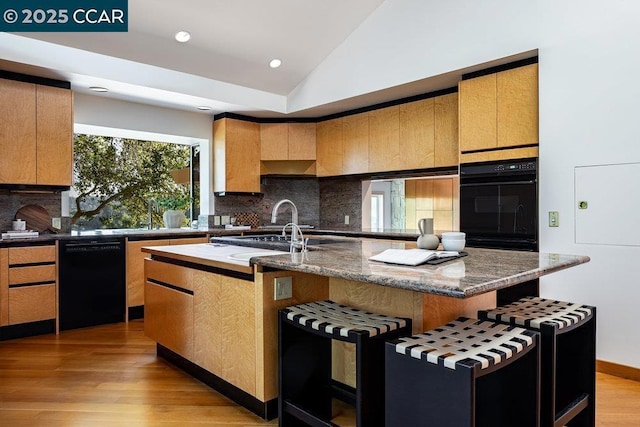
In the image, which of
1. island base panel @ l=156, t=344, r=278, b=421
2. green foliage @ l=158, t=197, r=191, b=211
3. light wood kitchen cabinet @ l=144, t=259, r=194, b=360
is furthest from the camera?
green foliage @ l=158, t=197, r=191, b=211

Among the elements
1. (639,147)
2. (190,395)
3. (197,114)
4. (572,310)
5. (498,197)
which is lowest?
(190,395)

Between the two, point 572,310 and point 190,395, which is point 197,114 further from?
point 572,310

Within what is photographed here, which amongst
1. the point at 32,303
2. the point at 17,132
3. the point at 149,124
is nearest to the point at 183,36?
the point at 149,124

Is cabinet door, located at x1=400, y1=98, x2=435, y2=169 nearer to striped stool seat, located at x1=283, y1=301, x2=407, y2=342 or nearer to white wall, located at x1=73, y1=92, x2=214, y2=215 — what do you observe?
white wall, located at x1=73, y1=92, x2=214, y2=215

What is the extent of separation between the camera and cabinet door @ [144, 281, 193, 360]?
2.74 m

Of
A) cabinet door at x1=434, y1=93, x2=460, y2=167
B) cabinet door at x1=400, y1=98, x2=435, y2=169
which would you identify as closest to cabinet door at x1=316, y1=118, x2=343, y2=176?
cabinet door at x1=400, y1=98, x2=435, y2=169

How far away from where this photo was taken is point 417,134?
14.9 feet

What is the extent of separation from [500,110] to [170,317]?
118 inches

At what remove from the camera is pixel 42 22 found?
349 centimetres

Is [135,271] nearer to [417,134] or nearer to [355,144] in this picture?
[355,144]

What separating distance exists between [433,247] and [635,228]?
1.60m

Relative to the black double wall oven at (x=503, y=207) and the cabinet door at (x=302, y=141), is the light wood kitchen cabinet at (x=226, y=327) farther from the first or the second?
the cabinet door at (x=302, y=141)

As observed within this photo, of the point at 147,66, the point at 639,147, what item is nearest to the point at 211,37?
the point at 147,66

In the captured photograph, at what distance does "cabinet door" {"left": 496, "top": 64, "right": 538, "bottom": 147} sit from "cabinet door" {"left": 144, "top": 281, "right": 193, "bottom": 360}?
273 cm
